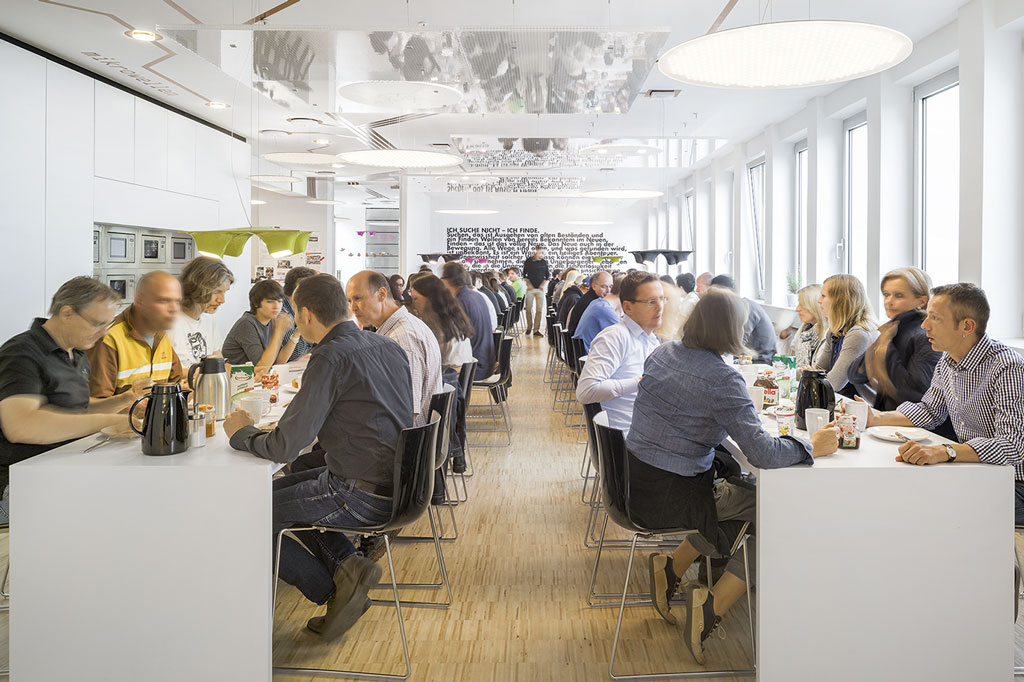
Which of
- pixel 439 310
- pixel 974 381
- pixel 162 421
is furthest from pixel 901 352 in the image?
pixel 162 421

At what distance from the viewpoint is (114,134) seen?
7.98 metres

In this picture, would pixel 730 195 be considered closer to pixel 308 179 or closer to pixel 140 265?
pixel 308 179

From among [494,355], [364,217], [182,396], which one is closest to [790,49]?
[182,396]

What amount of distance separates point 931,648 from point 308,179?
1428 centimetres

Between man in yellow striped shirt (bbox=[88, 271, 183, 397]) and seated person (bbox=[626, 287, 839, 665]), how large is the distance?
2045mm

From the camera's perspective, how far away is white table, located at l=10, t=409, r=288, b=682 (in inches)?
96.5

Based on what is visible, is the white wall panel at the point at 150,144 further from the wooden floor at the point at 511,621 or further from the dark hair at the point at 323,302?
the dark hair at the point at 323,302

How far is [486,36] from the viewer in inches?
187

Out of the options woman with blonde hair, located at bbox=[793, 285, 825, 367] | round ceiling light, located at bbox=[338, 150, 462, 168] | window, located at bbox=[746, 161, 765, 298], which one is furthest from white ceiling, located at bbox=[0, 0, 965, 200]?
window, located at bbox=[746, 161, 765, 298]

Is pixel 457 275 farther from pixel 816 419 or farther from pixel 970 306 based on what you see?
pixel 970 306

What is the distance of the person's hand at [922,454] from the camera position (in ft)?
8.09

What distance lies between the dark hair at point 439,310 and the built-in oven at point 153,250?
5239mm

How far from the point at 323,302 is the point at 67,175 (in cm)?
576

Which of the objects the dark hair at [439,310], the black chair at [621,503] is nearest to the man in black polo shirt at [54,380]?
the black chair at [621,503]
